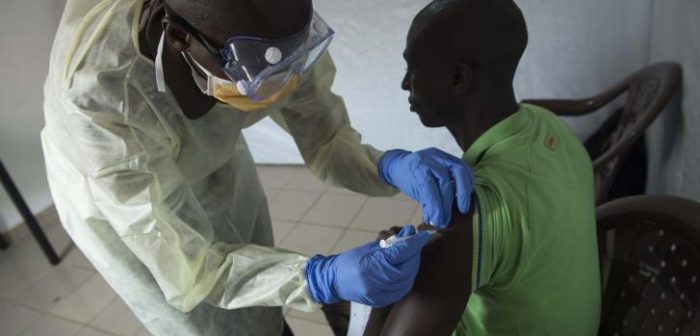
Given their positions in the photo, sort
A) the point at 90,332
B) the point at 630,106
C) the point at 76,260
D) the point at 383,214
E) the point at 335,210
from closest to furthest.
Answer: the point at 630,106
the point at 90,332
the point at 383,214
the point at 335,210
the point at 76,260

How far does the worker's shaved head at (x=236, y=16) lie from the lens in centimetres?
78

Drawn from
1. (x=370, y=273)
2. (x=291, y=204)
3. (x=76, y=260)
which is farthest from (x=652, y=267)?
(x=76, y=260)

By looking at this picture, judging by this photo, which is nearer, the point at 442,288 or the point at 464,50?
the point at 442,288

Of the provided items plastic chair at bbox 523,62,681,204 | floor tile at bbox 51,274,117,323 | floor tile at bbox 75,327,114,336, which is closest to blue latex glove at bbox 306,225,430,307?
plastic chair at bbox 523,62,681,204

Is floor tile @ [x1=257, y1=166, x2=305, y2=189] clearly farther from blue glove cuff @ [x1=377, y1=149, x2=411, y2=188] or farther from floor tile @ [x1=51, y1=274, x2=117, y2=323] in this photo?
blue glove cuff @ [x1=377, y1=149, x2=411, y2=188]

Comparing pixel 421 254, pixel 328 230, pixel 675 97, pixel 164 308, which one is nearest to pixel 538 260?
pixel 421 254

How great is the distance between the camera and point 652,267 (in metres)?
0.90

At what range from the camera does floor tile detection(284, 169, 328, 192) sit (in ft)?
9.89

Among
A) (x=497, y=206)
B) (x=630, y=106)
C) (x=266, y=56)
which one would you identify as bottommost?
(x=630, y=106)

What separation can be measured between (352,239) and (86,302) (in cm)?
145

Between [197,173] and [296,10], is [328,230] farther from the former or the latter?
[296,10]

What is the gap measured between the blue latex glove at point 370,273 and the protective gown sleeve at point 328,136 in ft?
1.26

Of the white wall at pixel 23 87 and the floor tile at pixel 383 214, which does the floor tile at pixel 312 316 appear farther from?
the white wall at pixel 23 87

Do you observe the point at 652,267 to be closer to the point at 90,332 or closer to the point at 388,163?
the point at 388,163
